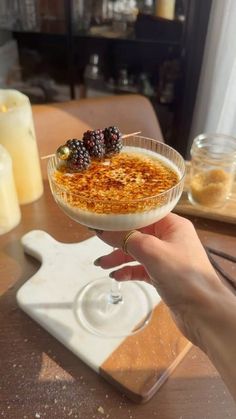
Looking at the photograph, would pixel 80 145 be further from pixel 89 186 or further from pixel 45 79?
pixel 45 79

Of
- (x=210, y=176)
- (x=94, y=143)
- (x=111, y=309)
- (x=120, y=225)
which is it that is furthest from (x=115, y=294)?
(x=210, y=176)

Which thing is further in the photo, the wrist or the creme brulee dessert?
the creme brulee dessert

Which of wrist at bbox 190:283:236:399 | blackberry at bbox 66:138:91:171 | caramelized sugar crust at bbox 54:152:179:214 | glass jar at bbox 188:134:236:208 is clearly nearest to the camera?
wrist at bbox 190:283:236:399

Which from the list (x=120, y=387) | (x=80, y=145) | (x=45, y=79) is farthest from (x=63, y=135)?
(x=45, y=79)

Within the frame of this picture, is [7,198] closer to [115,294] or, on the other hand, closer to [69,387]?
[115,294]

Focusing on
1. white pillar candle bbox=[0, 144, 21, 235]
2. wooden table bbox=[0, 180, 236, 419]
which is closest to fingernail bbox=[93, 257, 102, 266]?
wooden table bbox=[0, 180, 236, 419]

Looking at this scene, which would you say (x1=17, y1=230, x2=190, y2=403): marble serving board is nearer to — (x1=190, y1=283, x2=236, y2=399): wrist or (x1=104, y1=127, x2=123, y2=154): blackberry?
(x1=190, y1=283, x2=236, y2=399): wrist

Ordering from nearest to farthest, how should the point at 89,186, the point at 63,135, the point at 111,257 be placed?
the point at 89,186 → the point at 111,257 → the point at 63,135
